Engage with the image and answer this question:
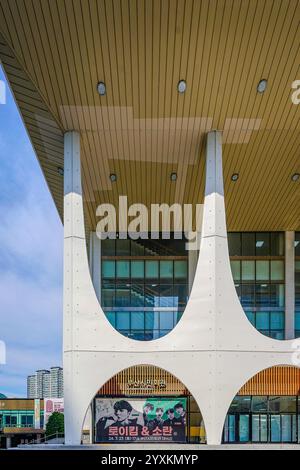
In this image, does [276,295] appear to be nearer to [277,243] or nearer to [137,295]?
[277,243]

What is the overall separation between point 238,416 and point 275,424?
1.68 m

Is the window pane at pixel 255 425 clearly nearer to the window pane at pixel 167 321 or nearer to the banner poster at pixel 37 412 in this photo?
the window pane at pixel 167 321

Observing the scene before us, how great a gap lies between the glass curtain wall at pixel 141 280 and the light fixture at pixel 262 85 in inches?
499

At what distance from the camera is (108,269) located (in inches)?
1104

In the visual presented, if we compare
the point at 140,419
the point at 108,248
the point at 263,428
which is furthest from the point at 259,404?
the point at 108,248

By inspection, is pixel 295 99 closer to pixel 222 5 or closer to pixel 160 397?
pixel 222 5

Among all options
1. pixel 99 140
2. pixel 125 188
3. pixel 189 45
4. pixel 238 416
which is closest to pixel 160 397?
pixel 238 416

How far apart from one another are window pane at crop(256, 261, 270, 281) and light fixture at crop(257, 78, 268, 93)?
44.6 feet

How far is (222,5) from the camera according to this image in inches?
518

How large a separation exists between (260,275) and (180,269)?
3.74 metres

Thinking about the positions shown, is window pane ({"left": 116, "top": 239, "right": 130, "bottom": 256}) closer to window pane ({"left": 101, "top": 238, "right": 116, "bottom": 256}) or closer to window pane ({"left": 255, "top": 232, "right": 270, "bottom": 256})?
window pane ({"left": 101, "top": 238, "right": 116, "bottom": 256})

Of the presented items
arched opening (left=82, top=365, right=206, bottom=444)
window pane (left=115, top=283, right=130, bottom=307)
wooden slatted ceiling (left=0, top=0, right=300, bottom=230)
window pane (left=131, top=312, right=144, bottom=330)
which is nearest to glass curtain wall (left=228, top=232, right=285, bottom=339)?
window pane (left=131, top=312, right=144, bottom=330)

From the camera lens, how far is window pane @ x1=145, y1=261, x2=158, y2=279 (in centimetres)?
2791
